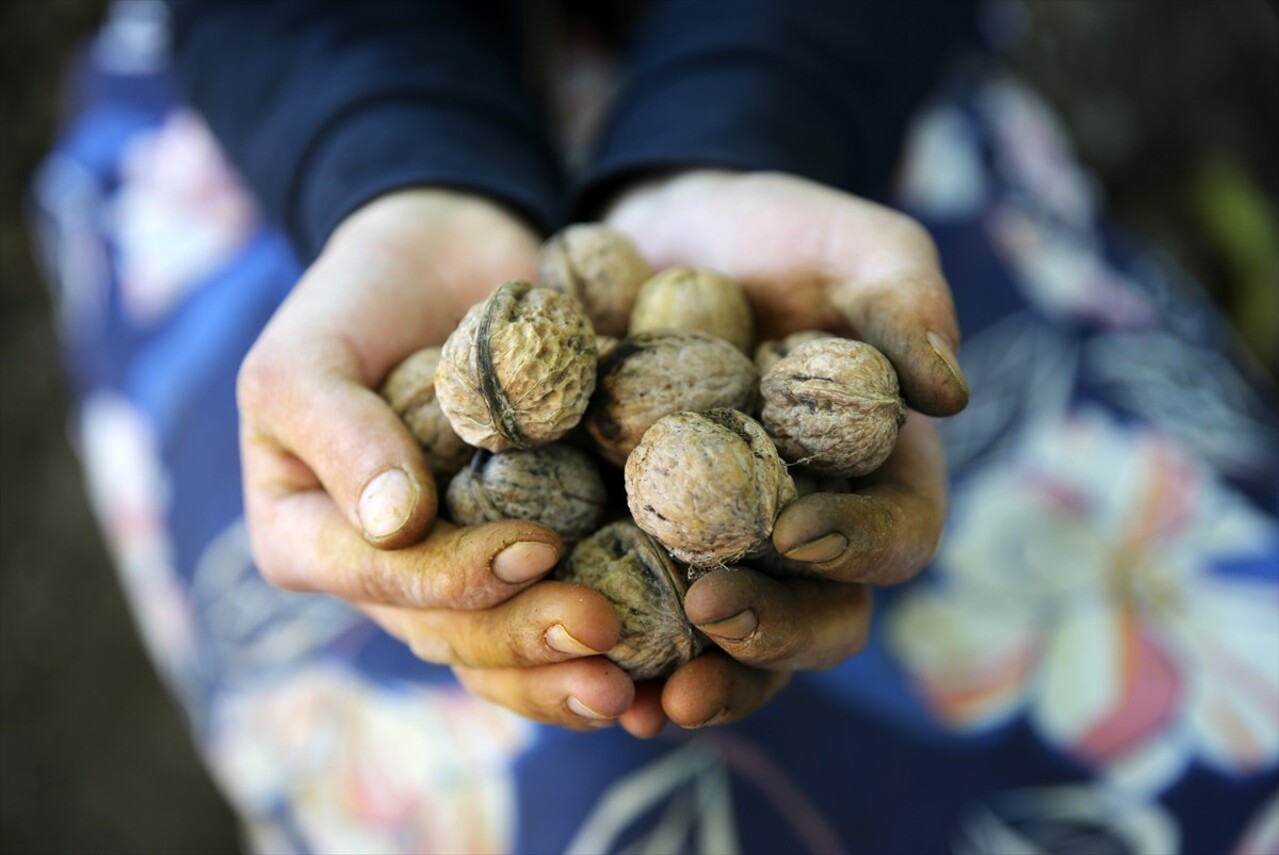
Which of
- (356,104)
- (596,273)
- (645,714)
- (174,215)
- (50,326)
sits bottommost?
(50,326)

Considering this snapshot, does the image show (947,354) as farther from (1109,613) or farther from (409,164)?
(409,164)

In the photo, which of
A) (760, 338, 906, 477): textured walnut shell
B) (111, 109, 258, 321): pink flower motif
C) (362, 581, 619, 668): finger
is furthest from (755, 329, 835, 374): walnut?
(111, 109, 258, 321): pink flower motif

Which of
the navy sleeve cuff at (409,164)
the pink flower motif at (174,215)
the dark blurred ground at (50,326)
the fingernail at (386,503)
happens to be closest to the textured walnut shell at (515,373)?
the fingernail at (386,503)

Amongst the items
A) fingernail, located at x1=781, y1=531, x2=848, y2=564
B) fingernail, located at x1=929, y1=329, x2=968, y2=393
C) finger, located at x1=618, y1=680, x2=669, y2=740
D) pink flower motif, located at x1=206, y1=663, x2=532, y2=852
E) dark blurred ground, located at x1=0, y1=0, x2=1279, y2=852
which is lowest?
dark blurred ground, located at x1=0, y1=0, x2=1279, y2=852

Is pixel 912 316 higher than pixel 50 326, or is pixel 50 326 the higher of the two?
pixel 912 316

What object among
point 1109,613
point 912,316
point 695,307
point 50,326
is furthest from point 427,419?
point 50,326

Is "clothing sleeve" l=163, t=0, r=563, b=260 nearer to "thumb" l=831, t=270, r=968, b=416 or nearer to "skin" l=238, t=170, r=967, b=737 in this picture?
"skin" l=238, t=170, r=967, b=737

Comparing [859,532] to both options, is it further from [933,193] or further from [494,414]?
[933,193]
